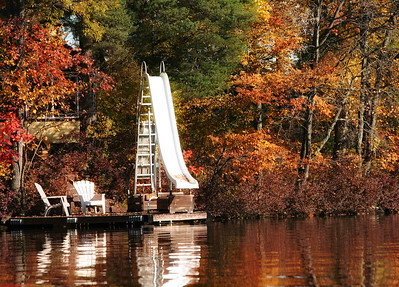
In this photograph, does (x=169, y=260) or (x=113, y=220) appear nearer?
(x=169, y=260)

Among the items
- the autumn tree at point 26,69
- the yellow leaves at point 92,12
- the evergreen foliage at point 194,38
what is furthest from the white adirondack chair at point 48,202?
the evergreen foliage at point 194,38

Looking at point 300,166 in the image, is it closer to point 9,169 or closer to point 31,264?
point 9,169

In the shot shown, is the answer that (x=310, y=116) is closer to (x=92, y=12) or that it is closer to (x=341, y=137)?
(x=341, y=137)

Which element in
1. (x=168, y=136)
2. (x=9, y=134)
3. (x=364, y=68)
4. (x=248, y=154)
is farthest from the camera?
(x=364, y=68)

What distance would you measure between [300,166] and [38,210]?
36.0 ft

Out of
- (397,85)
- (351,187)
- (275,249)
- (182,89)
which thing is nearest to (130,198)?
(182,89)

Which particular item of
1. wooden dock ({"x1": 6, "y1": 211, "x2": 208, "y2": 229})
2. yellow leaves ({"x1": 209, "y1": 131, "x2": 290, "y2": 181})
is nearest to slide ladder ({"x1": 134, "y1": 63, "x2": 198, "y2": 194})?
wooden dock ({"x1": 6, "y1": 211, "x2": 208, "y2": 229})

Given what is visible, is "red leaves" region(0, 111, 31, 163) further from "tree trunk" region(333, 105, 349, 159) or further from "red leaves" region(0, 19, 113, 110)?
"tree trunk" region(333, 105, 349, 159)

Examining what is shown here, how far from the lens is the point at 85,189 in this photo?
80.3 feet

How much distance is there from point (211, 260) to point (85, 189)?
548 inches

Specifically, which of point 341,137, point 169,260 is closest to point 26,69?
point 341,137

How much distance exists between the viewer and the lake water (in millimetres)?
8836

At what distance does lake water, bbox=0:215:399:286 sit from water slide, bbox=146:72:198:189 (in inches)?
210

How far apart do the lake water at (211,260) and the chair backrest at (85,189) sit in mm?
7101
